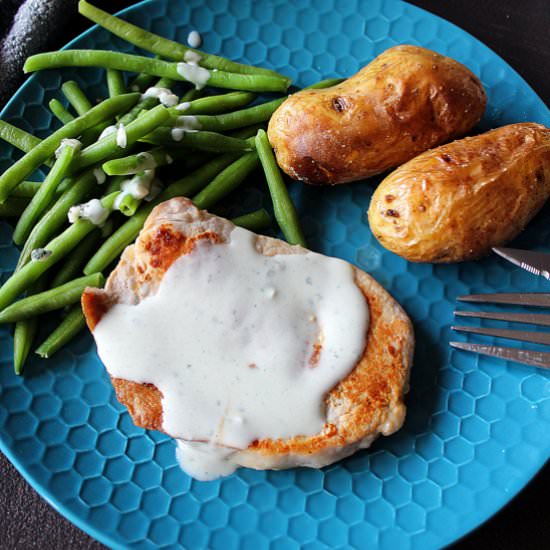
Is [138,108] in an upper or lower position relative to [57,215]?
upper

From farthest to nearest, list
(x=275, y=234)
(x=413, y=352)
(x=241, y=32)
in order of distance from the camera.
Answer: (x=241, y=32) → (x=275, y=234) → (x=413, y=352)

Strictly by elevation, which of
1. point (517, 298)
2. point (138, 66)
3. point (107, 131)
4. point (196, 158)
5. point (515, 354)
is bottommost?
point (515, 354)

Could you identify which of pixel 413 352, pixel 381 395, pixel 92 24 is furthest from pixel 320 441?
pixel 92 24

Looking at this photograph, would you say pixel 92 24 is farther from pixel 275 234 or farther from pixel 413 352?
pixel 413 352

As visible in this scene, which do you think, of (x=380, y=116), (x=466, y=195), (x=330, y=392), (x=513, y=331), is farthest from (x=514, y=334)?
(x=380, y=116)

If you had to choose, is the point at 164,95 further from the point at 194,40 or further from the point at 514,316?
the point at 514,316

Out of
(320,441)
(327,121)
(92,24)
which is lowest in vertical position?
(320,441)
